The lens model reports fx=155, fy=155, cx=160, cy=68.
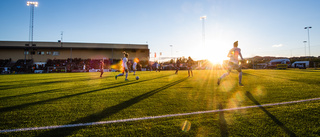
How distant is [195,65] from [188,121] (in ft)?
173

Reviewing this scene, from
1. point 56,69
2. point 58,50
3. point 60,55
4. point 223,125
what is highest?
point 58,50

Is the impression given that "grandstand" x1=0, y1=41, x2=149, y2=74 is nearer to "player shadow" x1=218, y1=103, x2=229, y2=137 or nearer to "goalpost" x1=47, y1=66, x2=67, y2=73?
"goalpost" x1=47, y1=66, x2=67, y2=73

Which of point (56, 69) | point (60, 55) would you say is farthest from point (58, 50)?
point (56, 69)

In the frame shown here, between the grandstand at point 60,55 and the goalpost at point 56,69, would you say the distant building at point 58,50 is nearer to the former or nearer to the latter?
the grandstand at point 60,55

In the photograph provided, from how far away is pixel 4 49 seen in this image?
45.7 m

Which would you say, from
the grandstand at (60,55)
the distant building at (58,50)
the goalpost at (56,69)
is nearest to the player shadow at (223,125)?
the grandstand at (60,55)

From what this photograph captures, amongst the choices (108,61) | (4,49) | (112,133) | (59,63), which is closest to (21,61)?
(4,49)

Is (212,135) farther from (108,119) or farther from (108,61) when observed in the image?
(108,61)

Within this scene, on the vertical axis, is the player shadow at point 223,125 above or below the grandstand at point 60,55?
below

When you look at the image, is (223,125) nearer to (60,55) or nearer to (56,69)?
(56,69)

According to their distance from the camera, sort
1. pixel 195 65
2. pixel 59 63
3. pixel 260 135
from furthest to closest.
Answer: pixel 195 65, pixel 59 63, pixel 260 135

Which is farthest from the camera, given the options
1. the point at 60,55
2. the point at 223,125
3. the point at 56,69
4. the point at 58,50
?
the point at 60,55

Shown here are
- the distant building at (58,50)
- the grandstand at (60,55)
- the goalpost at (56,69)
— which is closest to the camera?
the goalpost at (56,69)

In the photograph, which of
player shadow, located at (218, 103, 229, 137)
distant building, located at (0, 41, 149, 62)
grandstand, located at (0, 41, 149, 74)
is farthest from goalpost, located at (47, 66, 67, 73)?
player shadow, located at (218, 103, 229, 137)
